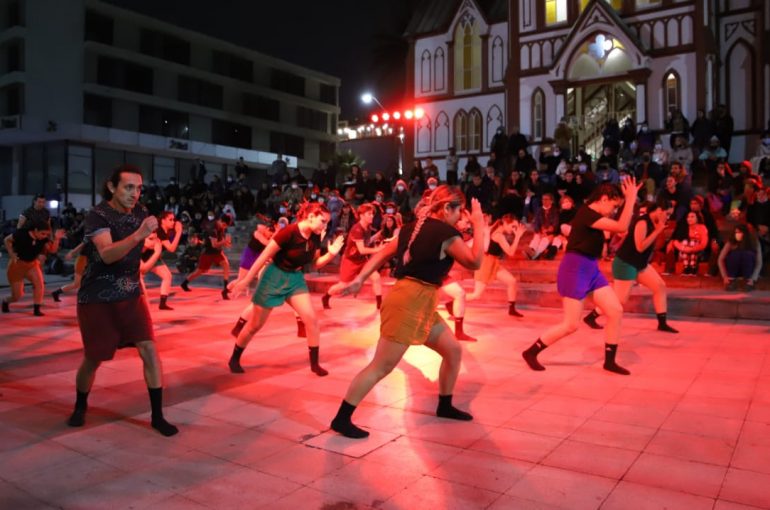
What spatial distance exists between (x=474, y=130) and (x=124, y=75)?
27.3 m

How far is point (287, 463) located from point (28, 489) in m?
1.54

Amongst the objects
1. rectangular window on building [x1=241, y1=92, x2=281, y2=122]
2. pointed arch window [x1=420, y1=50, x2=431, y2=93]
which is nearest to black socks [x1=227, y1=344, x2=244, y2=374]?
pointed arch window [x1=420, y1=50, x2=431, y2=93]

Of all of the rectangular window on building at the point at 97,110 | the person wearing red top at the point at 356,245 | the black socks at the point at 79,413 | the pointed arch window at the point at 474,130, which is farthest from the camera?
the rectangular window on building at the point at 97,110

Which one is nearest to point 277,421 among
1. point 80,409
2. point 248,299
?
point 80,409

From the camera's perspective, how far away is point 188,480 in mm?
4035

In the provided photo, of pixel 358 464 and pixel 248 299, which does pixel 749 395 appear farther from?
pixel 248 299

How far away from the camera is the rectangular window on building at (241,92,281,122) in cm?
5315

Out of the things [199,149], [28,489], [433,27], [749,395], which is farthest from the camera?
[199,149]

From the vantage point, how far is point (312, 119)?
59531 mm

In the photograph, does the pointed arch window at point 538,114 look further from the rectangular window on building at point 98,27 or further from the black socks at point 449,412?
the rectangular window on building at point 98,27

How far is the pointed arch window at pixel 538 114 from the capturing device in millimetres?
25125

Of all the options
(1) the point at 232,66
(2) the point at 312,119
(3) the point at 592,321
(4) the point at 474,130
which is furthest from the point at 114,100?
(3) the point at 592,321

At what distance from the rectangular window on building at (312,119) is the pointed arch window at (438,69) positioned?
31330mm

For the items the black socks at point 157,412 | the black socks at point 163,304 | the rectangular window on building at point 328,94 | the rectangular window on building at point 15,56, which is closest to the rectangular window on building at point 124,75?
the rectangular window on building at point 15,56
